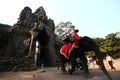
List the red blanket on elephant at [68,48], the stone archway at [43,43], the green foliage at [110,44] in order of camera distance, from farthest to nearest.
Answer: the green foliage at [110,44] < the stone archway at [43,43] < the red blanket on elephant at [68,48]

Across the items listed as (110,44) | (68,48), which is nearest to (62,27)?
(110,44)

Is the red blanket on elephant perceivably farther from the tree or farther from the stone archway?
the tree

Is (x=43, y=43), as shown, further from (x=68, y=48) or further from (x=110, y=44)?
(x=110, y=44)

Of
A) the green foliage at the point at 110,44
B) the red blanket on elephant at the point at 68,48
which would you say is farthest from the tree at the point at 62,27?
the red blanket on elephant at the point at 68,48

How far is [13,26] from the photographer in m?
19.3

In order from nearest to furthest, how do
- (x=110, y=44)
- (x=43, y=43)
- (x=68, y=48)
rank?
(x=68, y=48)
(x=43, y=43)
(x=110, y=44)

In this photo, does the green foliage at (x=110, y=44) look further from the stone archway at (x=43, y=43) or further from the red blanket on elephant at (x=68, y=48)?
the red blanket on elephant at (x=68, y=48)

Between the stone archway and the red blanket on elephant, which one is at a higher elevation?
the stone archway

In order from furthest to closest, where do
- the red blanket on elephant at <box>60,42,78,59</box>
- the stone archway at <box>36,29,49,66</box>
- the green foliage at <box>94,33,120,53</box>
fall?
the green foliage at <box>94,33,120,53</box>, the stone archway at <box>36,29,49,66</box>, the red blanket on elephant at <box>60,42,78,59</box>

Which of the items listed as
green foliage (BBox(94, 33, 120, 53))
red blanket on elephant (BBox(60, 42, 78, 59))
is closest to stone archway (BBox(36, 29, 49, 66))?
red blanket on elephant (BBox(60, 42, 78, 59))

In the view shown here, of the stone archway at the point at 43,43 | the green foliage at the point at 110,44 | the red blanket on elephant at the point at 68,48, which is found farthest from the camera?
the green foliage at the point at 110,44

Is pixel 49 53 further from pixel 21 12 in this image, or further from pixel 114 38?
pixel 114 38

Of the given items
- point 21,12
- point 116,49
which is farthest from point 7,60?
point 116,49

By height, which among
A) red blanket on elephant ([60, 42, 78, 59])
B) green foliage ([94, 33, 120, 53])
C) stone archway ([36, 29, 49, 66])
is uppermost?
green foliage ([94, 33, 120, 53])
